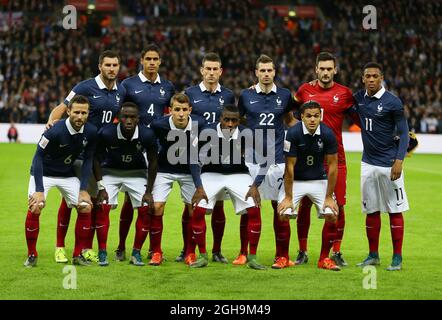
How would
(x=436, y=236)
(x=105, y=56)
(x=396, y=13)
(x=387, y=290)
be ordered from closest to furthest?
(x=387, y=290) < (x=105, y=56) < (x=436, y=236) < (x=396, y=13)

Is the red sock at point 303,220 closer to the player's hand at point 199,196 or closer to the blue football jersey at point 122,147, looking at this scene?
the player's hand at point 199,196

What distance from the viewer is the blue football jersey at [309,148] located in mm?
8836

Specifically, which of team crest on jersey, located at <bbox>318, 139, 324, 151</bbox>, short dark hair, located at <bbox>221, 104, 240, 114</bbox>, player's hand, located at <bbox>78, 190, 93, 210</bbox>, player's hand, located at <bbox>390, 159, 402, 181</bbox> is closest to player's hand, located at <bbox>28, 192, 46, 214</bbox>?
player's hand, located at <bbox>78, 190, 93, 210</bbox>

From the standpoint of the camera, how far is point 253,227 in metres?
8.93

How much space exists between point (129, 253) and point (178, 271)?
1.30m

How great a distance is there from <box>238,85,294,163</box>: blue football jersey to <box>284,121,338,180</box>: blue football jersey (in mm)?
497

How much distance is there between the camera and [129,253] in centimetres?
979

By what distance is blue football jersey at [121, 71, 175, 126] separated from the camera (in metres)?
9.48

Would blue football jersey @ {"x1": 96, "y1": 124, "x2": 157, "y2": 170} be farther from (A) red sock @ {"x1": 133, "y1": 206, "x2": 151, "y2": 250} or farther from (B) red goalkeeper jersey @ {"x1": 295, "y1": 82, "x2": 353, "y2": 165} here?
(B) red goalkeeper jersey @ {"x1": 295, "y1": 82, "x2": 353, "y2": 165}

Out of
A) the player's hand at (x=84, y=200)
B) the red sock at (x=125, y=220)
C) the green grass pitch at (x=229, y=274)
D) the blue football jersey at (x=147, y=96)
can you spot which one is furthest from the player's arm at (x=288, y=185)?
the player's hand at (x=84, y=200)

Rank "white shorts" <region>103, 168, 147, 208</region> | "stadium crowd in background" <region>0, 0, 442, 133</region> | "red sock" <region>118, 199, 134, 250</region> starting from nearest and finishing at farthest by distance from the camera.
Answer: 1. "white shorts" <region>103, 168, 147, 208</region>
2. "red sock" <region>118, 199, 134, 250</region>
3. "stadium crowd in background" <region>0, 0, 442, 133</region>

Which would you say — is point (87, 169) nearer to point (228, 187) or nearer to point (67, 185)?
point (67, 185)
